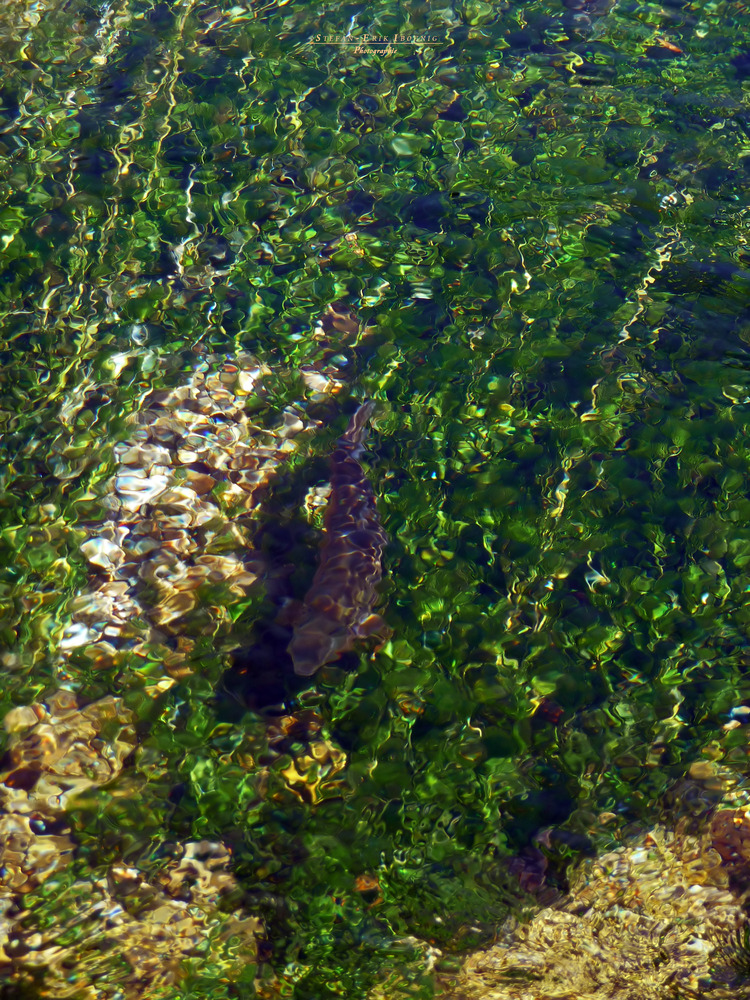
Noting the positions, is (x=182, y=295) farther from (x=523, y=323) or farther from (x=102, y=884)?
(x=102, y=884)

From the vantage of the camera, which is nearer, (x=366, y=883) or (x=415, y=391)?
(x=366, y=883)

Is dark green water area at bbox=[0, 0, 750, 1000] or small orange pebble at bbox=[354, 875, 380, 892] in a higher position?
dark green water area at bbox=[0, 0, 750, 1000]

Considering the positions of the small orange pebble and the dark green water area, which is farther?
the dark green water area

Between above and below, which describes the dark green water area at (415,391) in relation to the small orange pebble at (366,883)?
above

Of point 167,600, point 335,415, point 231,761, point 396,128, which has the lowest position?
point 231,761

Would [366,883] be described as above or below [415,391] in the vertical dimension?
below

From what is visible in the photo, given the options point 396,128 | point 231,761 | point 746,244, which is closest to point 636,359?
point 746,244

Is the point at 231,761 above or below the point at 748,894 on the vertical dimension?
above

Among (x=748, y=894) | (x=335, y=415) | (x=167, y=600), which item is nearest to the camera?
(x=748, y=894)
